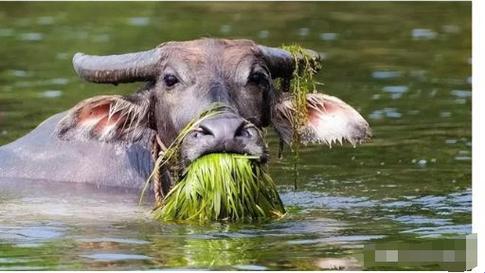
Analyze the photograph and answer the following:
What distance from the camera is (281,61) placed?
40.0ft

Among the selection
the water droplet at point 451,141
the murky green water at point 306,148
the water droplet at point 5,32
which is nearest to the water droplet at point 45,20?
the murky green water at point 306,148

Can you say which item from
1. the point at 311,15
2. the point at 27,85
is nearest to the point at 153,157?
the point at 27,85

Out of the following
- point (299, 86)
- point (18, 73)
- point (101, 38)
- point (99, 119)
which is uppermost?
point (101, 38)

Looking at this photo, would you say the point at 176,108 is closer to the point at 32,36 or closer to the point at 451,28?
the point at 32,36

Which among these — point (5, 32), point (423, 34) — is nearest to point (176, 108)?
point (423, 34)

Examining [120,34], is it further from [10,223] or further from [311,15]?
[10,223]

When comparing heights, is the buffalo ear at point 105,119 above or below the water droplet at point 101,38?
below

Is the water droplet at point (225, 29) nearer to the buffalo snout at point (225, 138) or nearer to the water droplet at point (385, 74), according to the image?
the water droplet at point (385, 74)

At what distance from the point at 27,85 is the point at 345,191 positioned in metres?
6.21

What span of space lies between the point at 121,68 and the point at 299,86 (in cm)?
138

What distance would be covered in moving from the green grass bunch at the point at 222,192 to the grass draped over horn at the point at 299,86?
2.60 ft

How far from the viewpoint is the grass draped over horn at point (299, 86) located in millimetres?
12102

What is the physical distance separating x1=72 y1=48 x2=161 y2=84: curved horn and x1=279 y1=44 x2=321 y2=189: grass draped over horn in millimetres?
1075

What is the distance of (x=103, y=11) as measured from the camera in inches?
922
